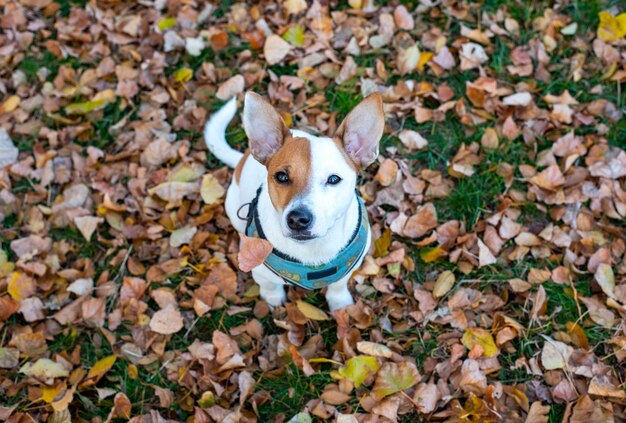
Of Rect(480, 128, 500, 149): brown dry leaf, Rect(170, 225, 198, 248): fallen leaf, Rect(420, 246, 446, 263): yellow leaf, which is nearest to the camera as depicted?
Rect(420, 246, 446, 263): yellow leaf

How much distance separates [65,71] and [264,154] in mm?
2865

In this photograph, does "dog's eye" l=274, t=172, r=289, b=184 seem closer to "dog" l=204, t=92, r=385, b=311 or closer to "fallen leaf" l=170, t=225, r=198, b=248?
"dog" l=204, t=92, r=385, b=311

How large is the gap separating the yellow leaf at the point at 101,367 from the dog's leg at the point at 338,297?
1.44 metres

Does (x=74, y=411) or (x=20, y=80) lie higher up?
(x=20, y=80)

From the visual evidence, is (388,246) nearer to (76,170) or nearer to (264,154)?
(264,154)

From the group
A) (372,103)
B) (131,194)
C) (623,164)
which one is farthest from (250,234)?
(623,164)

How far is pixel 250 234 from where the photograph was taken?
10.7 ft

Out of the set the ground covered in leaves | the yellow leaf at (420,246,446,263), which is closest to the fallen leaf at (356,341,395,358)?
the ground covered in leaves

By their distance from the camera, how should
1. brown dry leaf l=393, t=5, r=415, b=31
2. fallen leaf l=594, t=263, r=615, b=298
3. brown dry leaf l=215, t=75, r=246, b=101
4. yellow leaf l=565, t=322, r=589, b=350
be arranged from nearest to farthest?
yellow leaf l=565, t=322, r=589, b=350
fallen leaf l=594, t=263, r=615, b=298
brown dry leaf l=215, t=75, r=246, b=101
brown dry leaf l=393, t=5, r=415, b=31

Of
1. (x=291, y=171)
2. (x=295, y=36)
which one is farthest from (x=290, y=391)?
(x=295, y=36)

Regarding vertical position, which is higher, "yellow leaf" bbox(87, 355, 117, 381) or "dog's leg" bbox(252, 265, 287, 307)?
"dog's leg" bbox(252, 265, 287, 307)

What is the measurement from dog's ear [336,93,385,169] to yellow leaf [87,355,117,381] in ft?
6.70

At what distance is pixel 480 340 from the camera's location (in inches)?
136

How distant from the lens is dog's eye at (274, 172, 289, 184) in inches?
111
